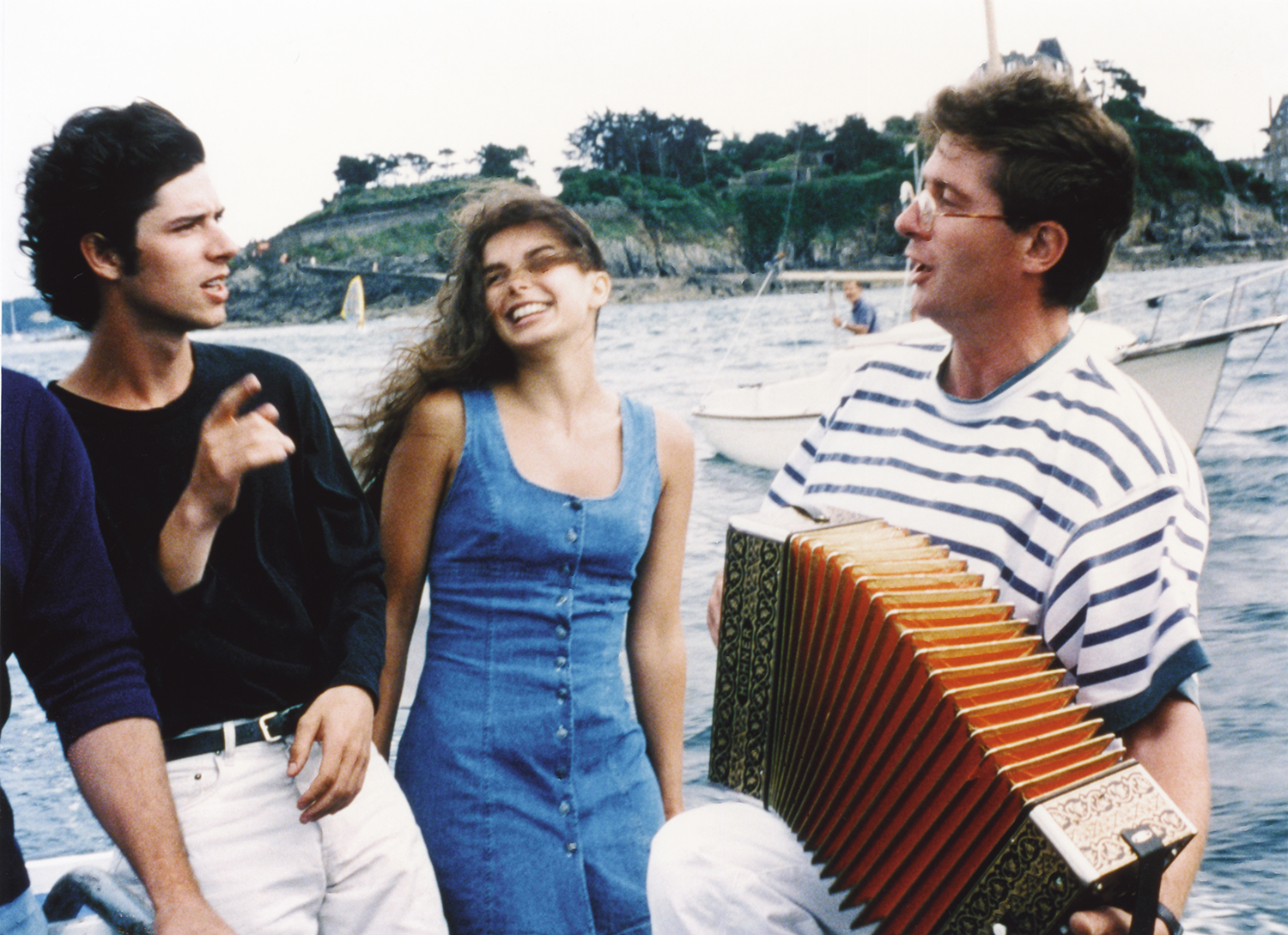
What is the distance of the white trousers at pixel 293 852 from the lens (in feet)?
4.82

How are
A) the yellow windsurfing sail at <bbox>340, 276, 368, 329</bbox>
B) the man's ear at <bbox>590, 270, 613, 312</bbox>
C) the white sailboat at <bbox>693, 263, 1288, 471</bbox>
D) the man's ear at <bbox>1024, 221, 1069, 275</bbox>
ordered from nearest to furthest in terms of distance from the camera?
the man's ear at <bbox>1024, 221, 1069, 275</bbox> → the man's ear at <bbox>590, 270, 613, 312</bbox> → the white sailboat at <bbox>693, 263, 1288, 471</bbox> → the yellow windsurfing sail at <bbox>340, 276, 368, 329</bbox>

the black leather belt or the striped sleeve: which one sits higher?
the striped sleeve

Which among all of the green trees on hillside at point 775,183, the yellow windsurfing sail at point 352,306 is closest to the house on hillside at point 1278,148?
the green trees on hillside at point 775,183

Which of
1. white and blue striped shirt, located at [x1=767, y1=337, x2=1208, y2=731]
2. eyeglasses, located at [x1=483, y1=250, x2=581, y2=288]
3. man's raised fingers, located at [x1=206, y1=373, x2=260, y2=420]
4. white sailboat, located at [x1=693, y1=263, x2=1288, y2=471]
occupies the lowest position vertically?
white sailboat, located at [x1=693, y1=263, x2=1288, y2=471]

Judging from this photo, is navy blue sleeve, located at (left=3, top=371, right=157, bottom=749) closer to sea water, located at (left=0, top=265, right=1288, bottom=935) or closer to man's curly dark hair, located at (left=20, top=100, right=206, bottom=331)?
sea water, located at (left=0, top=265, right=1288, bottom=935)

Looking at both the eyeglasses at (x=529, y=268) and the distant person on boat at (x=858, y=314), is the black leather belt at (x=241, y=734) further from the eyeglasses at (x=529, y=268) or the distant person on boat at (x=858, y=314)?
the distant person on boat at (x=858, y=314)

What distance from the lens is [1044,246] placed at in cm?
171

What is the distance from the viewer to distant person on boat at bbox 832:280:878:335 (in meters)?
13.5

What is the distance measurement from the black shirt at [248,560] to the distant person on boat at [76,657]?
12 centimetres

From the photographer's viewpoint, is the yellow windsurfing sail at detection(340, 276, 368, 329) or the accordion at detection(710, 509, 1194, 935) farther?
the yellow windsurfing sail at detection(340, 276, 368, 329)

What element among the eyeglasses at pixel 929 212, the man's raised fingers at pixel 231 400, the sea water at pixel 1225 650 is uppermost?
the eyeglasses at pixel 929 212

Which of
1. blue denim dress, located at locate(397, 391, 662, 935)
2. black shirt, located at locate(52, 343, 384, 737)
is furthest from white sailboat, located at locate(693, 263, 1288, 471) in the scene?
black shirt, located at locate(52, 343, 384, 737)

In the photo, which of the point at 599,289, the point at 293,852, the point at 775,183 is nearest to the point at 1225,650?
the point at 599,289

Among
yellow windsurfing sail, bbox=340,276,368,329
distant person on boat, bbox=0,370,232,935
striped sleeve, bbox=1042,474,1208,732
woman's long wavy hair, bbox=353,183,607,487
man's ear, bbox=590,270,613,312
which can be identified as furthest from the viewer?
yellow windsurfing sail, bbox=340,276,368,329
